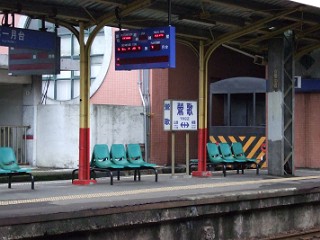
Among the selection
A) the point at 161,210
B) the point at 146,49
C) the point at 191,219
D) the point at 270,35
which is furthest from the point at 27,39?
the point at 270,35

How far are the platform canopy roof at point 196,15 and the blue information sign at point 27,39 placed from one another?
0.42 meters

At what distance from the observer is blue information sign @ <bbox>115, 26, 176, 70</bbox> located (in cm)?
1206

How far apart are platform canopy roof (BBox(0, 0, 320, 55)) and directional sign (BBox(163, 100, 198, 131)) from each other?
1709 millimetres

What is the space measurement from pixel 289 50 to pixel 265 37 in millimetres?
702

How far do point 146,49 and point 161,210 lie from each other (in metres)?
4.23

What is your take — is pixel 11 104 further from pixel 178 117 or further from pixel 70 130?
pixel 178 117

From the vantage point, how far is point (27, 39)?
12.1 meters

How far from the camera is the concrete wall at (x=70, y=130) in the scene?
65.4ft

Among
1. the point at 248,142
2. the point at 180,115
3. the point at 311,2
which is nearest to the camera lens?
the point at 311,2

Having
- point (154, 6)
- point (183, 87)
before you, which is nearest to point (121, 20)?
point (154, 6)

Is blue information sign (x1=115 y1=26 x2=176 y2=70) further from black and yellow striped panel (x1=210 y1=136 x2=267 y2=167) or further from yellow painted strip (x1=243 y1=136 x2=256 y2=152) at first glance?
yellow painted strip (x1=243 y1=136 x2=256 y2=152)

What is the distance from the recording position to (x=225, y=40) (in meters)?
15.2

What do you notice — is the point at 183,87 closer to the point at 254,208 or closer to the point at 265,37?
the point at 265,37

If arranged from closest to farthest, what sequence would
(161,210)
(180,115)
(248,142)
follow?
1. (161,210)
2. (180,115)
3. (248,142)
